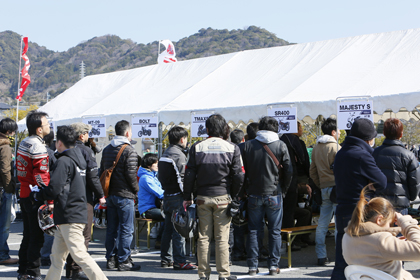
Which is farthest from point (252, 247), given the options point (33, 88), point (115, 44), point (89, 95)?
point (115, 44)

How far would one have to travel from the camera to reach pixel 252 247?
219 inches

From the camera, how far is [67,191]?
14.7 feet

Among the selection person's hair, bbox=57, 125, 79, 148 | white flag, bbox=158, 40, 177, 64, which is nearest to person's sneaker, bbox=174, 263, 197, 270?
person's hair, bbox=57, 125, 79, 148

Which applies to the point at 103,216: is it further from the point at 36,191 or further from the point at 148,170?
the point at 36,191

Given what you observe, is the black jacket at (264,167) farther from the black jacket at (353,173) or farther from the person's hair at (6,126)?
the person's hair at (6,126)

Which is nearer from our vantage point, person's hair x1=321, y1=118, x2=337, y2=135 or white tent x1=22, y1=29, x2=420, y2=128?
person's hair x1=321, y1=118, x2=337, y2=135

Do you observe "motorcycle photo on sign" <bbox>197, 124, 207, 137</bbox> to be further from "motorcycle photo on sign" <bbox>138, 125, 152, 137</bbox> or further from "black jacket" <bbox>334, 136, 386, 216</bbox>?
"black jacket" <bbox>334, 136, 386, 216</bbox>

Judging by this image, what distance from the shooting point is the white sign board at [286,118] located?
6.89 m

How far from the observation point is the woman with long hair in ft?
9.08

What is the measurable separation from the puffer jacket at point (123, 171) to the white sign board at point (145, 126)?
2826 millimetres

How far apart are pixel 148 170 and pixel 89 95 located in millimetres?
6120

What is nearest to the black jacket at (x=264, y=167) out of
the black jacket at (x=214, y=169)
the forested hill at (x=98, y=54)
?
the black jacket at (x=214, y=169)

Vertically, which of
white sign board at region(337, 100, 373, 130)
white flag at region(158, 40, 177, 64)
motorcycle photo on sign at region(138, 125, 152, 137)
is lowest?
motorcycle photo on sign at region(138, 125, 152, 137)

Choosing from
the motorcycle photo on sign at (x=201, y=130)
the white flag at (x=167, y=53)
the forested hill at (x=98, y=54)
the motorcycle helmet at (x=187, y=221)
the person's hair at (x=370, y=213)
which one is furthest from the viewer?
the forested hill at (x=98, y=54)
